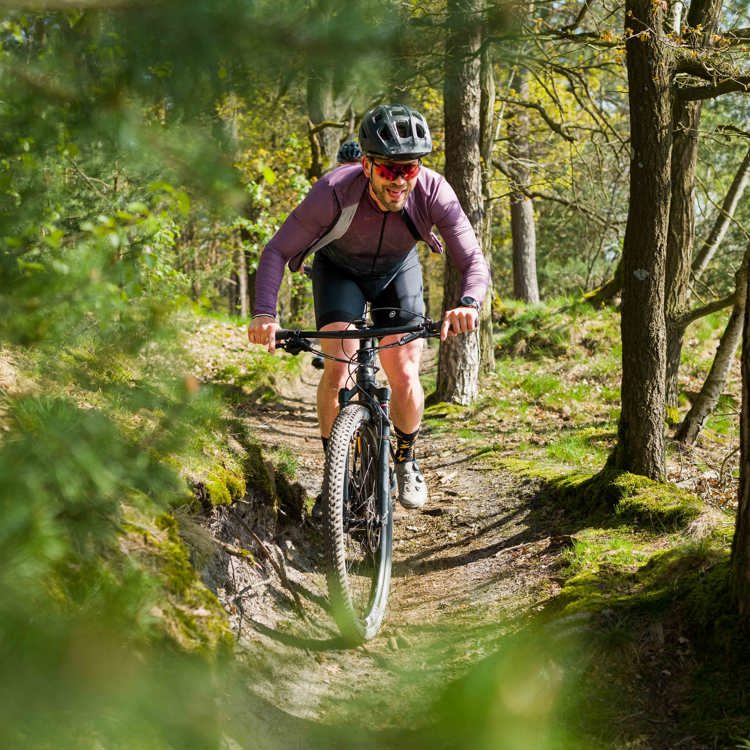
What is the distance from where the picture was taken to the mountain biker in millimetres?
3980

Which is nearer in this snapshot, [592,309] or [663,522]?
[663,522]

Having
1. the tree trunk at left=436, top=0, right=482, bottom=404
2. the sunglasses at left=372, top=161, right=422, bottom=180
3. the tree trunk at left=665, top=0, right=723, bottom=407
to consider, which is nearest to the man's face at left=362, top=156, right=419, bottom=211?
Result: the sunglasses at left=372, top=161, right=422, bottom=180

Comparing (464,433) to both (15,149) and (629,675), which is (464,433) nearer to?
(629,675)

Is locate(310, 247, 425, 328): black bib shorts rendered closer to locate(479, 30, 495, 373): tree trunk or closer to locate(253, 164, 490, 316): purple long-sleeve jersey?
locate(253, 164, 490, 316): purple long-sleeve jersey

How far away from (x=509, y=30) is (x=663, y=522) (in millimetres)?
2923

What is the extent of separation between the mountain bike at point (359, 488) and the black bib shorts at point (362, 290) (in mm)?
159

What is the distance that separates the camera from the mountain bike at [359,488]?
3.62m

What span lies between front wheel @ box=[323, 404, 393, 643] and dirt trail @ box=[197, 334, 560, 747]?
0.20 meters

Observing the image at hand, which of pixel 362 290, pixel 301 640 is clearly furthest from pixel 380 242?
pixel 301 640

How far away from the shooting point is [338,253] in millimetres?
4449

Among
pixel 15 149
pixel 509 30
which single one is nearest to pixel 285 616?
pixel 15 149

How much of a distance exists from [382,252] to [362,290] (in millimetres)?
250

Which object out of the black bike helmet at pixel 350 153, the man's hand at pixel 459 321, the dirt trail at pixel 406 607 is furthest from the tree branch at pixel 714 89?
the dirt trail at pixel 406 607

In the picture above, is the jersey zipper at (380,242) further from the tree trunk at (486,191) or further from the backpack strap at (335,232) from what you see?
the tree trunk at (486,191)
